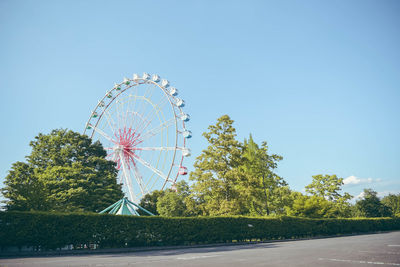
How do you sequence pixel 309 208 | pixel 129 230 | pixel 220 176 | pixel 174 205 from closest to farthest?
pixel 129 230, pixel 220 176, pixel 309 208, pixel 174 205

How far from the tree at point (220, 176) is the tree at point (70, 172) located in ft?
33.2

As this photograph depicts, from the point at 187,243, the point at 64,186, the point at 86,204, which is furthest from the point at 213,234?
the point at 64,186

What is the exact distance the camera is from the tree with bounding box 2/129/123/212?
25.7 m

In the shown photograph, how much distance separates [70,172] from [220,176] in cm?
1491

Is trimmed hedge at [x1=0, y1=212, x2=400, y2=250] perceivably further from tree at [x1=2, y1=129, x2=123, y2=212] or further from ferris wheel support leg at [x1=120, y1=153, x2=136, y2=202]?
ferris wheel support leg at [x1=120, y1=153, x2=136, y2=202]

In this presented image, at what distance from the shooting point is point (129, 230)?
57.1 feet

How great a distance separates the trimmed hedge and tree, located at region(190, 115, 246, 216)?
302 centimetres

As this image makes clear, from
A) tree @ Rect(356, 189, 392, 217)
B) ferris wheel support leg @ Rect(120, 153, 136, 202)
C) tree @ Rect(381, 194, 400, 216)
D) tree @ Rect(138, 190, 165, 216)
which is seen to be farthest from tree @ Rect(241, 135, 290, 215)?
tree @ Rect(381, 194, 400, 216)

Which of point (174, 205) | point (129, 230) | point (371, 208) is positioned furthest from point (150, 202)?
point (371, 208)

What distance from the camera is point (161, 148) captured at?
3462cm

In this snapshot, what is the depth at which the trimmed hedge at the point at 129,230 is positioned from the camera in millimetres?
14055

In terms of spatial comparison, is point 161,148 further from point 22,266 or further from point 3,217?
point 22,266

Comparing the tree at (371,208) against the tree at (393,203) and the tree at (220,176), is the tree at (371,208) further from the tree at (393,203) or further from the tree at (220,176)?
the tree at (220,176)

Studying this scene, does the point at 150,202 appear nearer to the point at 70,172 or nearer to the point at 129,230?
the point at 70,172
